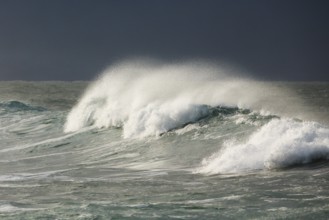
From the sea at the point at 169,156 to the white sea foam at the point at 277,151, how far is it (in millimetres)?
27

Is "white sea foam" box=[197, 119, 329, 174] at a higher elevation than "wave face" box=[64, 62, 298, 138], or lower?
lower

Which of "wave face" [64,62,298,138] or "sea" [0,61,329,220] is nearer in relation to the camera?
"sea" [0,61,329,220]

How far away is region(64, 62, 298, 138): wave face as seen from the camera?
77.8ft

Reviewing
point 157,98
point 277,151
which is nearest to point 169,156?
→ point 277,151

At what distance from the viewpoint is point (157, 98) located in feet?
86.2

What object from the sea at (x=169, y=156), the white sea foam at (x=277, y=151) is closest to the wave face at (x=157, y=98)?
the sea at (x=169, y=156)

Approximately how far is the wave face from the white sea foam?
5.38 m

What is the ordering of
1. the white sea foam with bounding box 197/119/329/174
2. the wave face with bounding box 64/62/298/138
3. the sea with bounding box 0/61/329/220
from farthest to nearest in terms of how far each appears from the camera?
the wave face with bounding box 64/62/298/138, the white sea foam with bounding box 197/119/329/174, the sea with bounding box 0/61/329/220

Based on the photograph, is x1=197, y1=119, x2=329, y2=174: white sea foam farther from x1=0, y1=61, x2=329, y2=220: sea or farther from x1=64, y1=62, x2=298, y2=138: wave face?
x1=64, y1=62, x2=298, y2=138: wave face

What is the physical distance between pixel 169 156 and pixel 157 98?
775 cm

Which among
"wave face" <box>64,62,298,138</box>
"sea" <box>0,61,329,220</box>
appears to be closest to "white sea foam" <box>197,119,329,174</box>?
"sea" <box>0,61,329,220</box>

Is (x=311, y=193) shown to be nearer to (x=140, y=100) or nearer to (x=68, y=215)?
(x=68, y=215)

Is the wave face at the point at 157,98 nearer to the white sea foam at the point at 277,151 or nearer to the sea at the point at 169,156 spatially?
the sea at the point at 169,156

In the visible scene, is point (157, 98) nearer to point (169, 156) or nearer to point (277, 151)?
point (169, 156)
